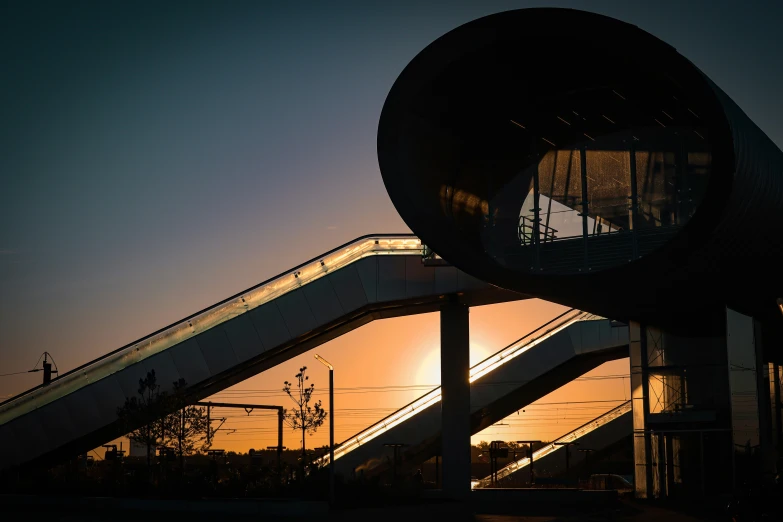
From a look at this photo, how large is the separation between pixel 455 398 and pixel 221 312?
8.05 metres

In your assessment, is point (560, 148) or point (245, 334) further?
point (245, 334)

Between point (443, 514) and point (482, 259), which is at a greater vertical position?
point (482, 259)

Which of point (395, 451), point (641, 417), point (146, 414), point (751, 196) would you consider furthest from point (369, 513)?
point (395, 451)

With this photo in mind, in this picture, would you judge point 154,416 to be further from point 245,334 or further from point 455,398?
point 455,398

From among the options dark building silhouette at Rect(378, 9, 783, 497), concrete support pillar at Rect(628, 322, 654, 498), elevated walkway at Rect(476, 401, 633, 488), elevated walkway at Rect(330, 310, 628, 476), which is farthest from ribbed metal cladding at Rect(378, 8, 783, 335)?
elevated walkway at Rect(476, 401, 633, 488)

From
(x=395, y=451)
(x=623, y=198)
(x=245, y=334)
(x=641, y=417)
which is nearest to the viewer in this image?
(x=623, y=198)

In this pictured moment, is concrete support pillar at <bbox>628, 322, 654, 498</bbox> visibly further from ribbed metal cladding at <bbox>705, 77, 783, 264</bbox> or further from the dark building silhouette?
ribbed metal cladding at <bbox>705, 77, 783, 264</bbox>

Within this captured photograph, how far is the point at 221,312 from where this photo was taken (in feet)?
103

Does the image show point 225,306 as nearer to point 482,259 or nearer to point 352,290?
point 352,290

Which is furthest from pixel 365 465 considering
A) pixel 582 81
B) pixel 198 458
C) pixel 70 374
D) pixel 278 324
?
pixel 198 458

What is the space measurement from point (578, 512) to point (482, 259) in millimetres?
6851

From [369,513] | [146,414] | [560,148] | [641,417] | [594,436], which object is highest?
[560,148]

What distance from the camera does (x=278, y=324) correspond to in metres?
30.7

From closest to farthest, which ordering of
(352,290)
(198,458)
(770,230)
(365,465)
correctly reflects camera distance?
(770,230) < (352,290) < (365,465) < (198,458)
